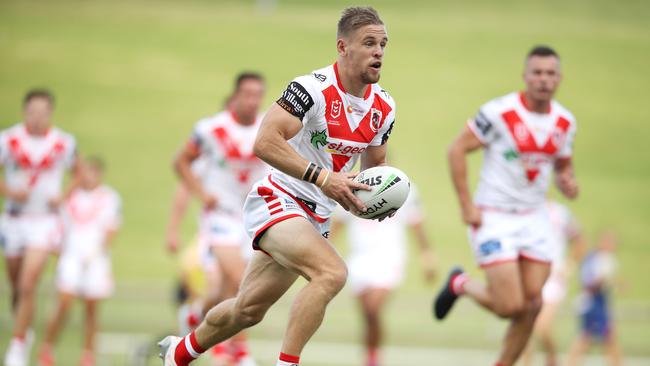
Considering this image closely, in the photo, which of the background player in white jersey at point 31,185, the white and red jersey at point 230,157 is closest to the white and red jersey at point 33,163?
the background player in white jersey at point 31,185

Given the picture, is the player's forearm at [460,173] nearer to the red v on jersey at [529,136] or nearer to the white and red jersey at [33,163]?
the red v on jersey at [529,136]

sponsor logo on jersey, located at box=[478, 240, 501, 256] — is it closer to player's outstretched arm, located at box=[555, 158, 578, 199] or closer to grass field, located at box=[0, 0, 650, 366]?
player's outstretched arm, located at box=[555, 158, 578, 199]

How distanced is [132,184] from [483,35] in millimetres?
19479

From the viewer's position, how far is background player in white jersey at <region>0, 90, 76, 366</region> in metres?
13.3

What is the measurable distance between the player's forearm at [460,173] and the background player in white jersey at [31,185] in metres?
5.71

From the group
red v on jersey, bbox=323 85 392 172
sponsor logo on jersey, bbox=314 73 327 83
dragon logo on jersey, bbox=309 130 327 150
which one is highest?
sponsor logo on jersey, bbox=314 73 327 83

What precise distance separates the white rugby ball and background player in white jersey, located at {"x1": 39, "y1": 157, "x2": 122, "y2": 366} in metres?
7.67

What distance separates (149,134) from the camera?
36.9m

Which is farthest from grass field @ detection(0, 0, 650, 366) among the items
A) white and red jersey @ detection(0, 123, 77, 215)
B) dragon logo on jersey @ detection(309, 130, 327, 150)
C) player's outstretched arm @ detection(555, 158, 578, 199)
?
dragon logo on jersey @ detection(309, 130, 327, 150)

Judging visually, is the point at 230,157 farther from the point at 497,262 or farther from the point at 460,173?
the point at 497,262

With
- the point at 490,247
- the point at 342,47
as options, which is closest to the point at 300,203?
the point at 342,47

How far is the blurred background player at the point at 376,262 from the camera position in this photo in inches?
565

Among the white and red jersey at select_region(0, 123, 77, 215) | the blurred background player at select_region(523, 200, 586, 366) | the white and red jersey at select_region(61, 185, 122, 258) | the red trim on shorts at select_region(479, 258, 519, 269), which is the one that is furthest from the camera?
the white and red jersey at select_region(61, 185, 122, 258)

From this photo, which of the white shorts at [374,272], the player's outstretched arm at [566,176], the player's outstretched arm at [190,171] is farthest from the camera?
the white shorts at [374,272]
